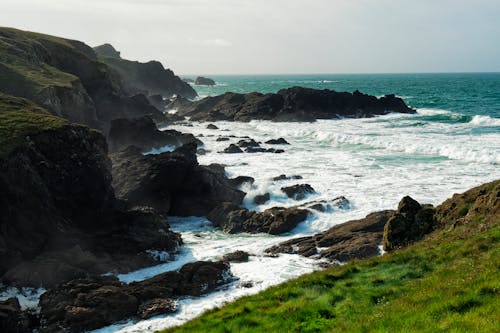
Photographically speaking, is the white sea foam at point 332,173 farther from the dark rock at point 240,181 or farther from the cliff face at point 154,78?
the cliff face at point 154,78

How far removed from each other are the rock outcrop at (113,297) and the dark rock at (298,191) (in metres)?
18.0

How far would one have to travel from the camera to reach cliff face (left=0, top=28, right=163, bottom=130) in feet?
148

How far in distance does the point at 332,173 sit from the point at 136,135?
25.4 m

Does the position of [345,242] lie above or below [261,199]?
above

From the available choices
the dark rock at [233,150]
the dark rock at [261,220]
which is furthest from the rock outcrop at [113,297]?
the dark rock at [233,150]

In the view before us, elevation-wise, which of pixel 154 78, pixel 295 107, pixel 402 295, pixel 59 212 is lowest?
pixel 59 212

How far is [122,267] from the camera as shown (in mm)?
25297

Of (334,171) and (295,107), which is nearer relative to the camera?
(334,171)

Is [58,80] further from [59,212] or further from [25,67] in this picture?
[59,212]

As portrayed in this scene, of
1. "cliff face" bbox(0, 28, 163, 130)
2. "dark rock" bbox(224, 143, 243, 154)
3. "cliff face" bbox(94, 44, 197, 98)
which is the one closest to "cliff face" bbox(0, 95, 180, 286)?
"cliff face" bbox(0, 28, 163, 130)

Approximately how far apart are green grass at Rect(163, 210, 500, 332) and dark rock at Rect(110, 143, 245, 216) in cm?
2145

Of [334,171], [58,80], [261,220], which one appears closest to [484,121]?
[334,171]

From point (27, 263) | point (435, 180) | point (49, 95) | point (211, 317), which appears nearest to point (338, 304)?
point (211, 317)

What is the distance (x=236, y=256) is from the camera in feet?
85.2
